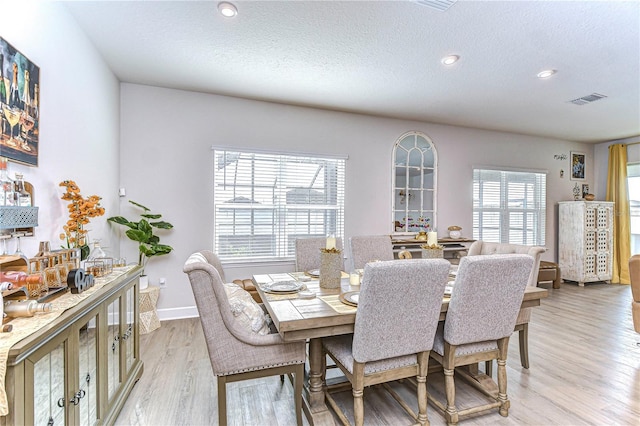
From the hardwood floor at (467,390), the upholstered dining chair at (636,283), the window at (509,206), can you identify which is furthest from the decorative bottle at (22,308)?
the window at (509,206)

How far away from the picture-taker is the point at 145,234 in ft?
10.7

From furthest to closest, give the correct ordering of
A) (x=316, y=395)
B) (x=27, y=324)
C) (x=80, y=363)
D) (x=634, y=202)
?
1. (x=634, y=202)
2. (x=316, y=395)
3. (x=80, y=363)
4. (x=27, y=324)

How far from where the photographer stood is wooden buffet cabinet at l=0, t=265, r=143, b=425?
97 centimetres

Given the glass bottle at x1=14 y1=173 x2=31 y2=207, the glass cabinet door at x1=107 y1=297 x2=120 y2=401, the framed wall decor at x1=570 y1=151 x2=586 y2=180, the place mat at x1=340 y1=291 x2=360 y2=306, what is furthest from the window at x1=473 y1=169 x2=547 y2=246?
the glass bottle at x1=14 y1=173 x2=31 y2=207

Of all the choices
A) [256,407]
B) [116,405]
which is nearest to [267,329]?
[256,407]

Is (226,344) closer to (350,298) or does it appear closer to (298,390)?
(298,390)

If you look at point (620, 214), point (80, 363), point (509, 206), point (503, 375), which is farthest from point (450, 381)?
point (620, 214)

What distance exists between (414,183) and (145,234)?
3.87 metres

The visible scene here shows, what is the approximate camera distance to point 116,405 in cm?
181

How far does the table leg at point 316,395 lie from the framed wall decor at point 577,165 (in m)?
6.79

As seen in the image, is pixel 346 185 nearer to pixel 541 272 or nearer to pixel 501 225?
pixel 501 225

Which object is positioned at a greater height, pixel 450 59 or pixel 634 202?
pixel 450 59

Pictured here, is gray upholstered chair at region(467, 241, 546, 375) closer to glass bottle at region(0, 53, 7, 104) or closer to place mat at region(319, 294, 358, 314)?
place mat at region(319, 294, 358, 314)

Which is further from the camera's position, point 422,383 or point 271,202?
point 271,202
